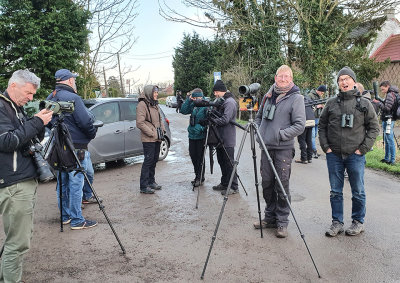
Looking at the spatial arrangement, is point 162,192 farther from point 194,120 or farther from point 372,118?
point 372,118

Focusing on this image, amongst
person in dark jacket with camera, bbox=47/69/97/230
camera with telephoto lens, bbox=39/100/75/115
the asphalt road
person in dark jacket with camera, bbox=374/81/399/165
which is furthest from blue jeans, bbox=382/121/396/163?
camera with telephoto lens, bbox=39/100/75/115

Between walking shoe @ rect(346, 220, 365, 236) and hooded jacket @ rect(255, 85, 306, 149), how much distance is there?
1.28 meters

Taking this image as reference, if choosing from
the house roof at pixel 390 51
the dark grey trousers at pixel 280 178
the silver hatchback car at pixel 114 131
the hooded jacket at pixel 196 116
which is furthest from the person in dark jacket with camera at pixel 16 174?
the house roof at pixel 390 51

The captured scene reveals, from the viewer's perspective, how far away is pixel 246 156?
379 inches

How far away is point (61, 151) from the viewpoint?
13.6 ft

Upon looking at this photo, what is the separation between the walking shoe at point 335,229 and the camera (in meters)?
4.28

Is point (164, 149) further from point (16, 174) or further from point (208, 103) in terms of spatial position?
point (16, 174)

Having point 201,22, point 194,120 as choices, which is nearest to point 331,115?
point 194,120

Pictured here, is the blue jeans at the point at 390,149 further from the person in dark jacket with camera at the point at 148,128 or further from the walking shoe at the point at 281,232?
the person in dark jacket with camera at the point at 148,128

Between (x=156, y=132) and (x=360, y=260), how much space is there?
389 cm

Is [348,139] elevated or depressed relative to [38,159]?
depressed

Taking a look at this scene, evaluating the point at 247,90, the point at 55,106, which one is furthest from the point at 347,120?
the point at 55,106

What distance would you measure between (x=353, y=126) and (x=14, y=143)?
3.71m

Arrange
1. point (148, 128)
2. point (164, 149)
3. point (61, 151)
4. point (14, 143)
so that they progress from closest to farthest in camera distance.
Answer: point (14, 143)
point (61, 151)
point (148, 128)
point (164, 149)
